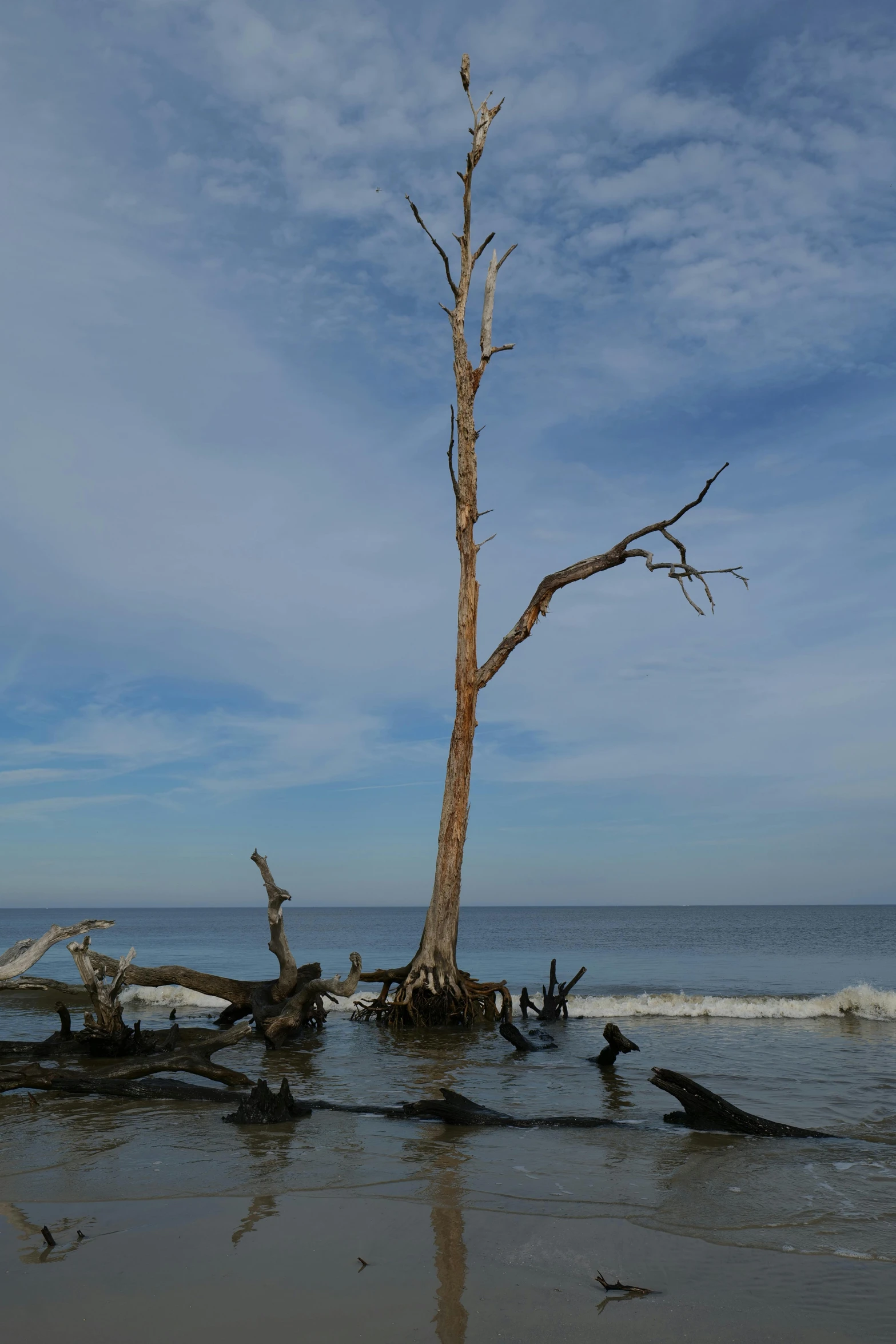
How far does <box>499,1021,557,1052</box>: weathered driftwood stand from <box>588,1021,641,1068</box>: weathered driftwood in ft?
3.40

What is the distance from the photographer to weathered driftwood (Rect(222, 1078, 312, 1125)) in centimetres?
776

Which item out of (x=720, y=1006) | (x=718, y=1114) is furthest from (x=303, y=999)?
(x=720, y=1006)

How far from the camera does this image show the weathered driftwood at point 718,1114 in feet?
24.6

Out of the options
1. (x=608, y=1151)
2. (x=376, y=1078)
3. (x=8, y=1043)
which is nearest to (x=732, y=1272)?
(x=608, y=1151)

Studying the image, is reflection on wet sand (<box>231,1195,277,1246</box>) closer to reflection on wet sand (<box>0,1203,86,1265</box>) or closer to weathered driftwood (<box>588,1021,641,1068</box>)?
reflection on wet sand (<box>0,1203,86,1265</box>)

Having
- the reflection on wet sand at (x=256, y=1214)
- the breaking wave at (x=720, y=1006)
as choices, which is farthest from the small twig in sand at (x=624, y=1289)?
the breaking wave at (x=720, y=1006)

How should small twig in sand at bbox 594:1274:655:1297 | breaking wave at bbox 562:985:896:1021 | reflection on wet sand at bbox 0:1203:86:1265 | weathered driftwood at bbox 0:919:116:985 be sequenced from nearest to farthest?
small twig in sand at bbox 594:1274:655:1297
reflection on wet sand at bbox 0:1203:86:1265
weathered driftwood at bbox 0:919:116:985
breaking wave at bbox 562:985:896:1021

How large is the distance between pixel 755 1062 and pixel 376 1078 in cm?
489

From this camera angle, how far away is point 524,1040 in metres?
12.3

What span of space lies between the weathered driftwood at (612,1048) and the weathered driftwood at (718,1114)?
2.19 m

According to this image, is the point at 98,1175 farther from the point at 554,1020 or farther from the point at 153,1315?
the point at 554,1020

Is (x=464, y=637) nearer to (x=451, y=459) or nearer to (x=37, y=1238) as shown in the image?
(x=451, y=459)

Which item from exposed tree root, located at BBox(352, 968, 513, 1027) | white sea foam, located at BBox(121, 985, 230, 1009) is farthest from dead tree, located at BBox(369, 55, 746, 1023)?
white sea foam, located at BBox(121, 985, 230, 1009)

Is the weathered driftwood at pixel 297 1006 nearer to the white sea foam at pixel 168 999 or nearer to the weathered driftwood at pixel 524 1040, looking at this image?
Result: the weathered driftwood at pixel 524 1040
